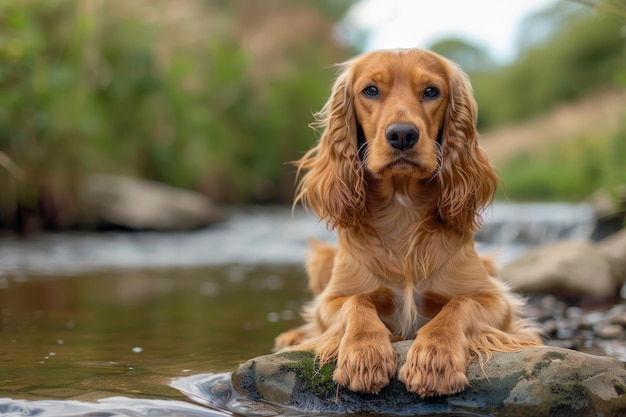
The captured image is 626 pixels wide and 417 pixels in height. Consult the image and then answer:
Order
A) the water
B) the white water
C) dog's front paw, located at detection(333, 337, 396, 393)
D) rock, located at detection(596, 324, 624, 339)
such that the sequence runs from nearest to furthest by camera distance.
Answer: dog's front paw, located at detection(333, 337, 396, 393)
the water
rock, located at detection(596, 324, 624, 339)
the white water

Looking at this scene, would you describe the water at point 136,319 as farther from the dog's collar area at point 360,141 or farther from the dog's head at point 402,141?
the dog's collar area at point 360,141

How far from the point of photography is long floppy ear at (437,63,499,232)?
3531 millimetres

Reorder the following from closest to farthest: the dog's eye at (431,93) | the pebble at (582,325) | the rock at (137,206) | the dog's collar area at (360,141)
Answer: the dog's eye at (431,93) < the dog's collar area at (360,141) < the pebble at (582,325) < the rock at (137,206)

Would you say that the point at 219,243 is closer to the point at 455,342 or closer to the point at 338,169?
the point at 338,169

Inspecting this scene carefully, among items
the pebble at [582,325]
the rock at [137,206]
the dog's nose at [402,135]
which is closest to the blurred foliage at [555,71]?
the rock at [137,206]

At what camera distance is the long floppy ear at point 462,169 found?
3.53 metres

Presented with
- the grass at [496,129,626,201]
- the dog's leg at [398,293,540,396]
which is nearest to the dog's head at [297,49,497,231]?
the dog's leg at [398,293,540,396]

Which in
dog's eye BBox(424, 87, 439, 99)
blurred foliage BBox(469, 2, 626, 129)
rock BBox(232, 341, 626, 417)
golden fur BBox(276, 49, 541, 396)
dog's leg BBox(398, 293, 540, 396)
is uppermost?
blurred foliage BBox(469, 2, 626, 129)

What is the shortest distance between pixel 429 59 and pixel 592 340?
2.03 m

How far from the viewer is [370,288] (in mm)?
3516

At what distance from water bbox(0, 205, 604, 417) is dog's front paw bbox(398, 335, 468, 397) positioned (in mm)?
485

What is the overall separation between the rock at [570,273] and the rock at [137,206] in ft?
23.7

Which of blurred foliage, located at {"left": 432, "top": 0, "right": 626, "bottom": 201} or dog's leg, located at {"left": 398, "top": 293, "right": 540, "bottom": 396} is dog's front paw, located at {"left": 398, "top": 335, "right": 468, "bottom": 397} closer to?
dog's leg, located at {"left": 398, "top": 293, "right": 540, "bottom": 396}

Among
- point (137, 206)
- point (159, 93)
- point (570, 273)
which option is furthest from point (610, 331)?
point (159, 93)
